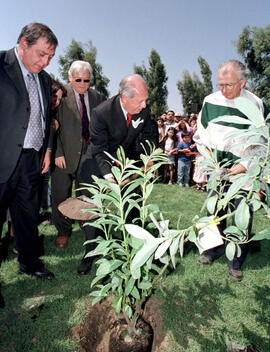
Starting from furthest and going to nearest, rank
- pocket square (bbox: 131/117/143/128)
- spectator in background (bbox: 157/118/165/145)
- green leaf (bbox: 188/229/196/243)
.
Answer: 1. spectator in background (bbox: 157/118/165/145)
2. pocket square (bbox: 131/117/143/128)
3. green leaf (bbox: 188/229/196/243)

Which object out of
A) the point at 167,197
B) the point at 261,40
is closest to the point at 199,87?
the point at 261,40

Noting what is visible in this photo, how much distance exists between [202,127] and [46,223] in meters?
2.96

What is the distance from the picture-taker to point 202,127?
9.39 feet

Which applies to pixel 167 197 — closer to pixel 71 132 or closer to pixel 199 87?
pixel 71 132

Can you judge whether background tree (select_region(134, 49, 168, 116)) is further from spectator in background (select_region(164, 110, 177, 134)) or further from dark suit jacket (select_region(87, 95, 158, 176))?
dark suit jacket (select_region(87, 95, 158, 176))

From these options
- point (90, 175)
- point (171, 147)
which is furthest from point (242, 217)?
point (171, 147)

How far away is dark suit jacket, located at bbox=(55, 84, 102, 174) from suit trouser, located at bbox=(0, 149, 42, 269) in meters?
0.90

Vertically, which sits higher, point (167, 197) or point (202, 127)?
point (202, 127)

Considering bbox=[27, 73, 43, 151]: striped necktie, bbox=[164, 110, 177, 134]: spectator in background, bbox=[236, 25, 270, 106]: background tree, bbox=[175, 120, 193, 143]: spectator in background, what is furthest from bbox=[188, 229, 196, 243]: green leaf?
bbox=[236, 25, 270, 106]: background tree

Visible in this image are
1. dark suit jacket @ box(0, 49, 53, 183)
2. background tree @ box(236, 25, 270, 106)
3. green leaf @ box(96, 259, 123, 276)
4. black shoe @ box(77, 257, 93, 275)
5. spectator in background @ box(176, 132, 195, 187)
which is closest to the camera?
green leaf @ box(96, 259, 123, 276)

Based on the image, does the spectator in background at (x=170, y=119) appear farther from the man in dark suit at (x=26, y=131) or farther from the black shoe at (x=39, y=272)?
the black shoe at (x=39, y=272)

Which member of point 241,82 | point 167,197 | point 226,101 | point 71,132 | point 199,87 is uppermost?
point 199,87

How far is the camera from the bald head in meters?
2.08

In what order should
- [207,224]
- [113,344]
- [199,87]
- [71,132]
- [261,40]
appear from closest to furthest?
[207,224] → [113,344] → [71,132] → [261,40] → [199,87]
